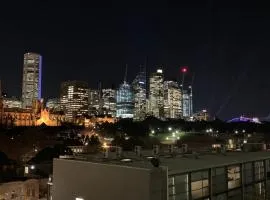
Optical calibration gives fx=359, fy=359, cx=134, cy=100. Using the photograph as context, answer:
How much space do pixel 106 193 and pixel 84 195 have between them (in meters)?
1.18

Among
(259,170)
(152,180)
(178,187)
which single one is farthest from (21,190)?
(152,180)

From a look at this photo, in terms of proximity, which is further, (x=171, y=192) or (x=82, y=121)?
(x=82, y=121)

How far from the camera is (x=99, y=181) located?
12.8 metres

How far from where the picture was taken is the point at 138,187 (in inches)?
453

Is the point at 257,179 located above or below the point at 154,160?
below

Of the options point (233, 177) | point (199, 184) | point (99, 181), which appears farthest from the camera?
point (233, 177)

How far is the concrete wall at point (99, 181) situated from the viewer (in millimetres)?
11469

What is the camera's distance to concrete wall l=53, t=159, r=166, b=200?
1147 cm

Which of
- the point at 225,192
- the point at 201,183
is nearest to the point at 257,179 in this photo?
the point at 225,192

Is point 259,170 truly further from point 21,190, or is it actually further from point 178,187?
point 21,190

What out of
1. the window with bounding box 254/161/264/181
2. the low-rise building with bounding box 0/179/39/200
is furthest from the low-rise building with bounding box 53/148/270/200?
the low-rise building with bounding box 0/179/39/200

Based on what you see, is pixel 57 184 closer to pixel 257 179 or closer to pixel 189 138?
pixel 257 179

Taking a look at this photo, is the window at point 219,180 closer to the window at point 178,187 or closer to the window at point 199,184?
the window at point 199,184

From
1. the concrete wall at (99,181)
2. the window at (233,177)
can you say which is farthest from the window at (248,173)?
the concrete wall at (99,181)
